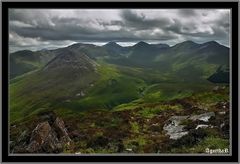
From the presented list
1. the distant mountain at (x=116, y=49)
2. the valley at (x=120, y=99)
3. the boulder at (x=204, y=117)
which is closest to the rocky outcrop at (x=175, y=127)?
the valley at (x=120, y=99)

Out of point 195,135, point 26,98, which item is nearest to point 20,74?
point 26,98

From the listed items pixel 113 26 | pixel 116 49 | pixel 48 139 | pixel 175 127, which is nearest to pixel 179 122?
pixel 175 127

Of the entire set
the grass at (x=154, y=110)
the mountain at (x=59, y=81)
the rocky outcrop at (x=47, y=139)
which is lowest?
the rocky outcrop at (x=47, y=139)

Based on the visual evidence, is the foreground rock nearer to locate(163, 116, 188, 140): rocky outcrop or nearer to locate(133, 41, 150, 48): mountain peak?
locate(163, 116, 188, 140): rocky outcrop

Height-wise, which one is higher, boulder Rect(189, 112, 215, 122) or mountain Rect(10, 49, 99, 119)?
mountain Rect(10, 49, 99, 119)

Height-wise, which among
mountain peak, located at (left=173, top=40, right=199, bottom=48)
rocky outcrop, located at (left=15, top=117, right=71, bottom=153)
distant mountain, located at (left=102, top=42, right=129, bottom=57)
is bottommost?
rocky outcrop, located at (left=15, top=117, right=71, bottom=153)

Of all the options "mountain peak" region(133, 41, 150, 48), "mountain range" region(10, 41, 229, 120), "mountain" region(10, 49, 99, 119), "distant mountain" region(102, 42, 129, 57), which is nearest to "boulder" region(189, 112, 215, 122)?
"mountain range" region(10, 41, 229, 120)

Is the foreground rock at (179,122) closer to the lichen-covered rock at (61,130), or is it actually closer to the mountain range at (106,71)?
the mountain range at (106,71)
